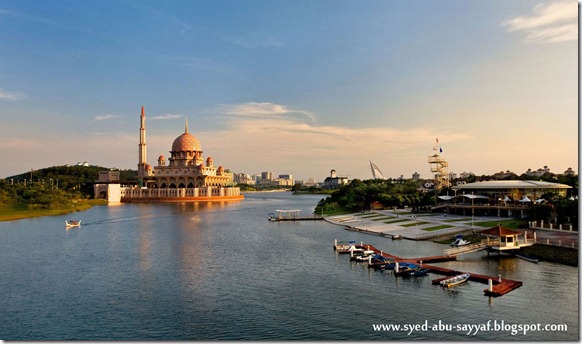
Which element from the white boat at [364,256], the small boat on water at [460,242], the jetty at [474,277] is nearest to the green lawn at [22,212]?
the white boat at [364,256]

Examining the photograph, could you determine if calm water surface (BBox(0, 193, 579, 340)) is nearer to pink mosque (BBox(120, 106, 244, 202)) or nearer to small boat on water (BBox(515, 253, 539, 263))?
small boat on water (BBox(515, 253, 539, 263))

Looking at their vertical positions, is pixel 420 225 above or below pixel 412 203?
below

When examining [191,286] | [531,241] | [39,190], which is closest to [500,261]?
Answer: [531,241]

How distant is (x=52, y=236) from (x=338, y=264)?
4175 cm

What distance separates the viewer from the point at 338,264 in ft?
134

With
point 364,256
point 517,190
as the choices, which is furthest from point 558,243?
point 517,190

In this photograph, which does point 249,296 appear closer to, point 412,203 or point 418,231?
point 418,231

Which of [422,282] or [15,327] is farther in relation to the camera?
[422,282]

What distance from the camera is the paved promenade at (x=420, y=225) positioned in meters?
45.8

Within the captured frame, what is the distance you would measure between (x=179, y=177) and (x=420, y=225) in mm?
117321

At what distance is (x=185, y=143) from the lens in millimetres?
168250

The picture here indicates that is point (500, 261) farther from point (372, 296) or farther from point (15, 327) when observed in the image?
point (15, 327)

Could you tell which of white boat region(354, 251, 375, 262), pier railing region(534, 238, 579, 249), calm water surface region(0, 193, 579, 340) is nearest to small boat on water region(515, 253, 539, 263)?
calm water surface region(0, 193, 579, 340)

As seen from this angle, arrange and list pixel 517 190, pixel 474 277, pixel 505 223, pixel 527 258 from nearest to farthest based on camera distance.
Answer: pixel 474 277 → pixel 527 258 → pixel 505 223 → pixel 517 190
